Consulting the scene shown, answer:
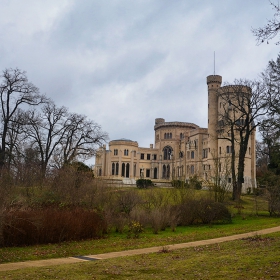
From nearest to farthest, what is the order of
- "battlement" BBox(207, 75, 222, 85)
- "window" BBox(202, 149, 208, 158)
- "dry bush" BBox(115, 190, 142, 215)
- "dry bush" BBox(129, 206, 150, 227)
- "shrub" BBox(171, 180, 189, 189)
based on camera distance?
"dry bush" BBox(129, 206, 150, 227)
"dry bush" BBox(115, 190, 142, 215)
"shrub" BBox(171, 180, 189, 189)
"battlement" BBox(207, 75, 222, 85)
"window" BBox(202, 149, 208, 158)

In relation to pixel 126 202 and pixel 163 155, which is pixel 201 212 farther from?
pixel 163 155

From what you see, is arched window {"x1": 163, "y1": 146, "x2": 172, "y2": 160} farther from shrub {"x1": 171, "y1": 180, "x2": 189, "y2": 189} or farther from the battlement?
shrub {"x1": 171, "y1": 180, "x2": 189, "y2": 189}

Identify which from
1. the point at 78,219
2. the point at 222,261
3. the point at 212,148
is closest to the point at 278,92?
the point at 78,219

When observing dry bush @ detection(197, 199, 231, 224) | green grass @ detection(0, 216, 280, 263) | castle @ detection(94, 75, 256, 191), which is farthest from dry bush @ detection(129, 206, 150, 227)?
castle @ detection(94, 75, 256, 191)

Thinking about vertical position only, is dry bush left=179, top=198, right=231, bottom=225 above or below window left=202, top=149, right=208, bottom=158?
below

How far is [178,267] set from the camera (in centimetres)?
837

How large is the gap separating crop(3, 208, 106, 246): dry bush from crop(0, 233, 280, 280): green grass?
4.36m

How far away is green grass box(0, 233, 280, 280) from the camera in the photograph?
24.7 feet

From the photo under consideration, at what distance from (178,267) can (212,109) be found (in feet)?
144

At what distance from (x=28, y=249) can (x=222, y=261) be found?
727 cm

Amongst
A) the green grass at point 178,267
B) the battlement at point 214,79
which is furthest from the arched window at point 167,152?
the green grass at point 178,267

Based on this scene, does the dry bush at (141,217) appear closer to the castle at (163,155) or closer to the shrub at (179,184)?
the shrub at (179,184)

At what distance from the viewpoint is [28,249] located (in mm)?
12867

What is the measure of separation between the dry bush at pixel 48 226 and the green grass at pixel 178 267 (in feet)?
14.3
